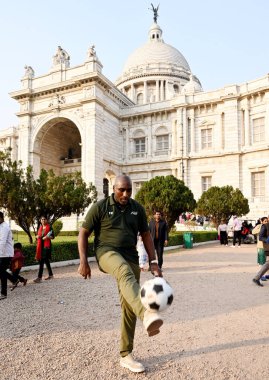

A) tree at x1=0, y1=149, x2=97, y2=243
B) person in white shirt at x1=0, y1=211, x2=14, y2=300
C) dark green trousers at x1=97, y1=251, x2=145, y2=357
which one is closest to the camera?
dark green trousers at x1=97, y1=251, x2=145, y2=357

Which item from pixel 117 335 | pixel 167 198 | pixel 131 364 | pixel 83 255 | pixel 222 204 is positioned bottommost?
pixel 117 335

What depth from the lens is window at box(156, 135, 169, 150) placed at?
35.4 meters

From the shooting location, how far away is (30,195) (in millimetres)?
12828

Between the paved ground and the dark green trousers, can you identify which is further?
the paved ground

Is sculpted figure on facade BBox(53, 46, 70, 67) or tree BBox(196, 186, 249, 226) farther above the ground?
sculpted figure on facade BBox(53, 46, 70, 67)

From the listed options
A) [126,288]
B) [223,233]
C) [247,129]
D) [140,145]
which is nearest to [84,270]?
[126,288]

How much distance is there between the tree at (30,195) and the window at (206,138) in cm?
2208

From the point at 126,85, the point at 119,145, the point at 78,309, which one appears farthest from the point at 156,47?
the point at 78,309

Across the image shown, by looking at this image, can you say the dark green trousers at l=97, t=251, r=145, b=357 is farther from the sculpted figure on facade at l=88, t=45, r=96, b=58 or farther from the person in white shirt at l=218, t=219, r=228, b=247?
the sculpted figure on facade at l=88, t=45, r=96, b=58

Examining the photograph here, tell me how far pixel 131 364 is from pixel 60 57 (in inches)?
1423

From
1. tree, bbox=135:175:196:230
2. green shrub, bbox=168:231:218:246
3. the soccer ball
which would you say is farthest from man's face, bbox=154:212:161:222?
tree, bbox=135:175:196:230

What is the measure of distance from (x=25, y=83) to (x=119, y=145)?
1208cm

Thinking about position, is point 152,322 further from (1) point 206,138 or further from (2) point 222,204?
(1) point 206,138

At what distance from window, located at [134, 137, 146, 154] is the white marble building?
110 mm
